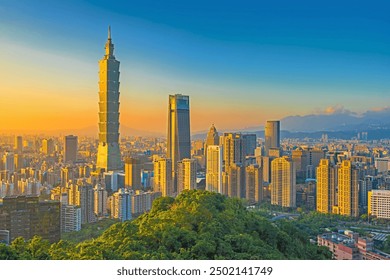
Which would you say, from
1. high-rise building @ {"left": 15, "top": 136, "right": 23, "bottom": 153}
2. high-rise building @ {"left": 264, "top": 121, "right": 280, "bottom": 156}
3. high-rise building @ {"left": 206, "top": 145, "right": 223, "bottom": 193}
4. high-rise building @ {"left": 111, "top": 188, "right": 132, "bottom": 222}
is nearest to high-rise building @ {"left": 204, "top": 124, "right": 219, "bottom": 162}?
high-rise building @ {"left": 206, "top": 145, "right": 223, "bottom": 193}

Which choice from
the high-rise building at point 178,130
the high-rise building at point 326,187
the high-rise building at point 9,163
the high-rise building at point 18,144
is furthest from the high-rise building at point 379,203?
A: the high-rise building at point 9,163

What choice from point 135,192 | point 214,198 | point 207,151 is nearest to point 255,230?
point 214,198

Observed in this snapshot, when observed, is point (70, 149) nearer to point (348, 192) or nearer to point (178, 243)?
point (178, 243)

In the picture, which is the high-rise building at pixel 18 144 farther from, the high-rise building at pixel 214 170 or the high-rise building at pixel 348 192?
the high-rise building at pixel 348 192

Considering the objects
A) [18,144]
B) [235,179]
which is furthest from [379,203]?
[18,144]

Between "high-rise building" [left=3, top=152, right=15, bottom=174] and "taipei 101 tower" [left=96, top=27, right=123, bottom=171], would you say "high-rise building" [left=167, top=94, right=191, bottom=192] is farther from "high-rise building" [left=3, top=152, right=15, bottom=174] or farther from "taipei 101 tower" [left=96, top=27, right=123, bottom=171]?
"high-rise building" [left=3, top=152, right=15, bottom=174]

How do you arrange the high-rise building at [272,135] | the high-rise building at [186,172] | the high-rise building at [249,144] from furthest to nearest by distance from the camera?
1. the high-rise building at [186,172]
2. the high-rise building at [249,144]
3. the high-rise building at [272,135]
